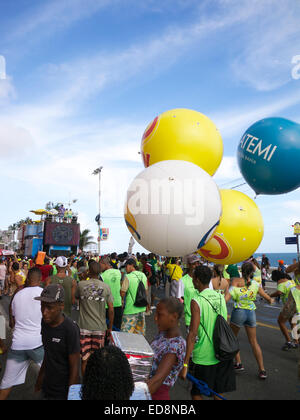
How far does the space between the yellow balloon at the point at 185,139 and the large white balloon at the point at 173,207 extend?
564 millimetres

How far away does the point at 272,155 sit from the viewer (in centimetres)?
420

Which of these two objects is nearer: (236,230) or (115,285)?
(236,230)

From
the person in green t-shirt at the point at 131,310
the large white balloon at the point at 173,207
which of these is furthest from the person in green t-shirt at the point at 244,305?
the large white balloon at the point at 173,207

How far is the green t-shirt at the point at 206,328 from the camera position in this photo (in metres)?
3.29

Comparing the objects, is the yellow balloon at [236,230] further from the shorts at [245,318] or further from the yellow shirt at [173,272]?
the yellow shirt at [173,272]

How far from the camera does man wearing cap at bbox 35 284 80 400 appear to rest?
8.79ft

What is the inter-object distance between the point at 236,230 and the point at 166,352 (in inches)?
85.1

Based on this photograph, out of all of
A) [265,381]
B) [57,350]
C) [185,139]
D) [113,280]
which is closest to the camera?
[57,350]

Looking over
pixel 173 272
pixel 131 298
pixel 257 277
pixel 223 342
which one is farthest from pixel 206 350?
pixel 173 272

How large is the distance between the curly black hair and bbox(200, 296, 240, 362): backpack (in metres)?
1.80

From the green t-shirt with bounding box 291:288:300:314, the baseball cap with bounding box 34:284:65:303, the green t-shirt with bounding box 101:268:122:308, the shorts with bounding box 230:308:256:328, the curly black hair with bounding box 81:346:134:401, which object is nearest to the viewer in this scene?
the curly black hair with bounding box 81:346:134:401

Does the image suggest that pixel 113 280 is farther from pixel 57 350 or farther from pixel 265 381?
pixel 57 350

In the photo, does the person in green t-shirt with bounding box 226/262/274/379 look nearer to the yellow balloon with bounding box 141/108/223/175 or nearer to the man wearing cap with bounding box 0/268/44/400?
the yellow balloon with bounding box 141/108/223/175

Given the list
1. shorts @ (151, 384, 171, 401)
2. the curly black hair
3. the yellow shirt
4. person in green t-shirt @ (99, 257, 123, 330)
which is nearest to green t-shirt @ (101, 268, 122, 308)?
person in green t-shirt @ (99, 257, 123, 330)
